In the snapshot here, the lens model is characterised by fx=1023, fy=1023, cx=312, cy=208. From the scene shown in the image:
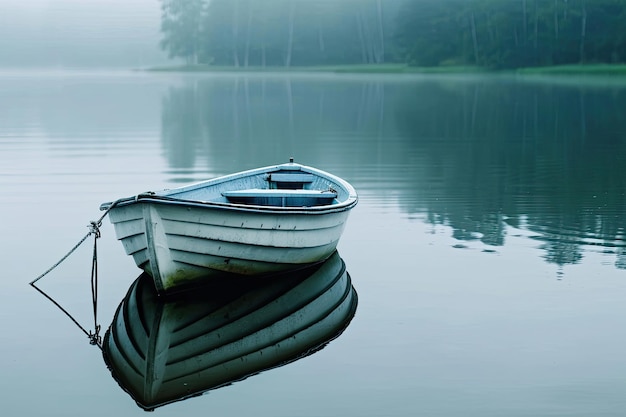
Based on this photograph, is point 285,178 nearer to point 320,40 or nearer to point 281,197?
point 281,197

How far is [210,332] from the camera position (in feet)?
36.6

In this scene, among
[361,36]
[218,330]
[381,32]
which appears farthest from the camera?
[381,32]

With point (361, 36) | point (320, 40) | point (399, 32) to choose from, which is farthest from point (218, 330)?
point (320, 40)

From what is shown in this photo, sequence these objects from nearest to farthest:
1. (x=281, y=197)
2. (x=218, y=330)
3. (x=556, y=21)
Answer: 1. (x=218, y=330)
2. (x=281, y=197)
3. (x=556, y=21)

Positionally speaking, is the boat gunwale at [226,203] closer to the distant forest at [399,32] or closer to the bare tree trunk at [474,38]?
the distant forest at [399,32]

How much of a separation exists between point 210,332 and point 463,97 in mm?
49169

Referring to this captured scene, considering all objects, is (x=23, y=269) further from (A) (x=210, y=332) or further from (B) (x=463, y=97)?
(B) (x=463, y=97)

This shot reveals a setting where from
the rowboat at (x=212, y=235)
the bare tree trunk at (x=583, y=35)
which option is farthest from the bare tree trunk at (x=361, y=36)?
the rowboat at (x=212, y=235)

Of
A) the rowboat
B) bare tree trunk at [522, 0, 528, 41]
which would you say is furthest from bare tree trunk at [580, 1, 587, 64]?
the rowboat

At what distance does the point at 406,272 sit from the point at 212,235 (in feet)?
9.99

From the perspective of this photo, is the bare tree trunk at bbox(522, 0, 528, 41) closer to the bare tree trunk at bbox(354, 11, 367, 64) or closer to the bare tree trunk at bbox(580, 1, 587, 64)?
the bare tree trunk at bbox(580, 1, 587, 64)

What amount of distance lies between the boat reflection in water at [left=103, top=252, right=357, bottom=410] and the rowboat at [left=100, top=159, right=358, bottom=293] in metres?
0.28

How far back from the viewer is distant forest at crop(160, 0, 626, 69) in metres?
100

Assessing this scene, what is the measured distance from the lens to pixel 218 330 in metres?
11.2
